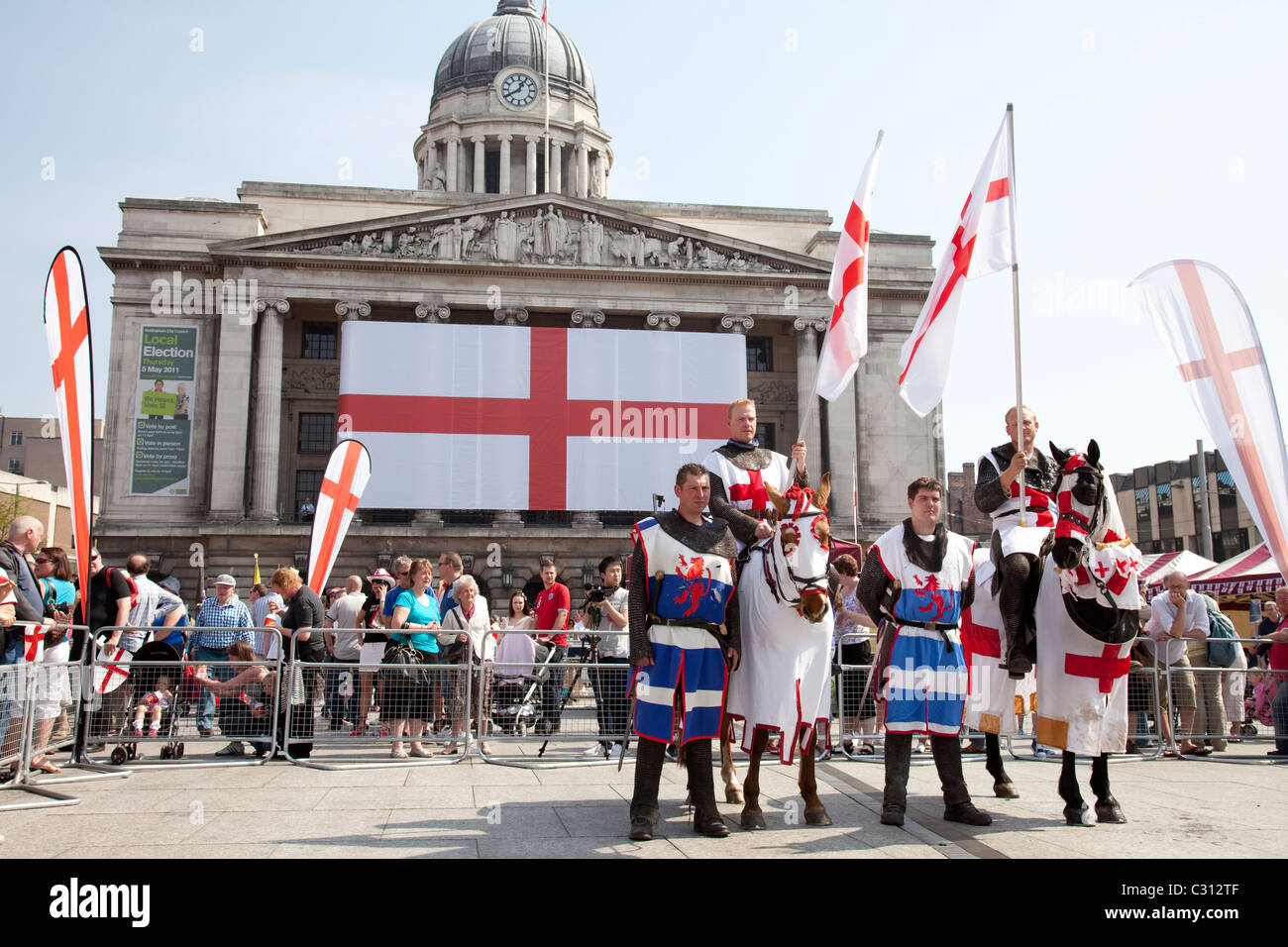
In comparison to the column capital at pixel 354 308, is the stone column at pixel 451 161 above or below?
above

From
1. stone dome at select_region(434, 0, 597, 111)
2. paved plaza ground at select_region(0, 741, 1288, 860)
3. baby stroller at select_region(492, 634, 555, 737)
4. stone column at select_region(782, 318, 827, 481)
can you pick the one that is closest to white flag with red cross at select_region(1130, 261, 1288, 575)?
paved plaza ground at select_region(0, 741, 1288, 860)

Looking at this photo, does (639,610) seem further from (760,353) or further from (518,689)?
(760,353)

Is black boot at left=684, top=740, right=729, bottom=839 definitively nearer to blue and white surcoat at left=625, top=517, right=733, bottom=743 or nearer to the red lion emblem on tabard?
blue and white surcoat at left=625, top=517, right=733, bottom=743

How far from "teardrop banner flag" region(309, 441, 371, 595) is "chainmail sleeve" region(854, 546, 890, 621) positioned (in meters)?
8.70

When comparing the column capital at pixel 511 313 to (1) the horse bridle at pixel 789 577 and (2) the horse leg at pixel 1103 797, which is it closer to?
(1) the horse bridle at pixel 789 577

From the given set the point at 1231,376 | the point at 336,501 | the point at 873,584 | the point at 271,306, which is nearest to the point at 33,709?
the point at 336,501

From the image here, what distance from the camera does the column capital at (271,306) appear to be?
41.8m

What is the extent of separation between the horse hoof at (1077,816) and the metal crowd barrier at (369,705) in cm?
545

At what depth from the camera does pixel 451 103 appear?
66312 millimetres

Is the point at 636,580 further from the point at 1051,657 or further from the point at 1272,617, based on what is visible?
the point at 1272,617

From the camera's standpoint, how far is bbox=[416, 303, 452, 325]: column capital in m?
42.5

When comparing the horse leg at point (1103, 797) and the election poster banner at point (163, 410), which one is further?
the election poster banner at point (163, 410)

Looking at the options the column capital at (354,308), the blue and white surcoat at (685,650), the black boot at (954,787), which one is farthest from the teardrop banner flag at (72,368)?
the column capital at (354,308)

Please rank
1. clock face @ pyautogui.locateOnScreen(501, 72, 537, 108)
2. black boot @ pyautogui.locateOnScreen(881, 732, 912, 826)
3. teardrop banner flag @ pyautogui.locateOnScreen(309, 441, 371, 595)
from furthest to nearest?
clock face @ pyautogui.locateOnScreen(501, 72, 537, 108), teardrop banner flag @ pyautogui.locateOnScreen(309, 441, 371, 595), black boot @ pyautogui.locateOnScreen(881, 732, 912, 826)
